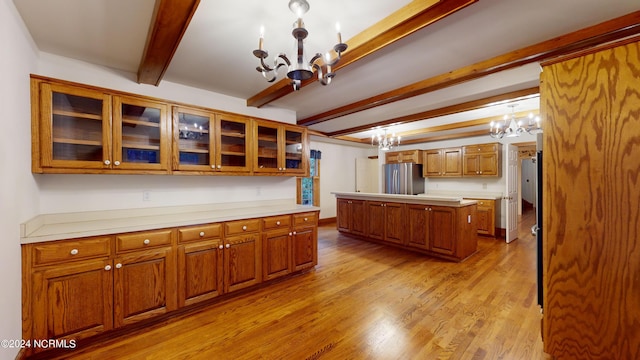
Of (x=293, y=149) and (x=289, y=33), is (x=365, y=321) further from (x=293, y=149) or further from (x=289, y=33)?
(x=289, y=33)

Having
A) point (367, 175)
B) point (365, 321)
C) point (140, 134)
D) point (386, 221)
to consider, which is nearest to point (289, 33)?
point (140, 134)

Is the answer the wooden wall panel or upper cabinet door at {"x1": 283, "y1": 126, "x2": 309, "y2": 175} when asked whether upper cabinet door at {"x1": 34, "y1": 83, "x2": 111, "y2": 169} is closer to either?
upper cabinet door at {"x1": 283, "y1": 126, "x2": 309, "y2": 175}

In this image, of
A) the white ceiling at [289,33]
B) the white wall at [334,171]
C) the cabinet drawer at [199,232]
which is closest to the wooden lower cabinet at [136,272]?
the cabinet drawer at [199,232]

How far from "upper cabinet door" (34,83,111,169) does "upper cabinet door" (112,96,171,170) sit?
2.7 inches

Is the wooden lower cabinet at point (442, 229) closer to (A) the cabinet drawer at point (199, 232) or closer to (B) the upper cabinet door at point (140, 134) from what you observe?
(A) the cabinet drawer at point (199, 232)

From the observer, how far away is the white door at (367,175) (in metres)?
7.67

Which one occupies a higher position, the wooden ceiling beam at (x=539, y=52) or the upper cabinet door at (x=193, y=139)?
the wooden ceiling beam at (x=539, y=52)

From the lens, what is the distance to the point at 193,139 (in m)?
2.66

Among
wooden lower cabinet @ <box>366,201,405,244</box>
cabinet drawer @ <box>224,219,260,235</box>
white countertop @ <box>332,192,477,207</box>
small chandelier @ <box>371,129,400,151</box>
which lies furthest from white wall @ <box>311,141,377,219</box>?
cabinet drawer @ <box>224,219,260,235</box>

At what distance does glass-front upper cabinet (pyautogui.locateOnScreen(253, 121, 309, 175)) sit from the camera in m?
3.13

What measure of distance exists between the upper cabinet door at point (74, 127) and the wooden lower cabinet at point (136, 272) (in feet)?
2.21

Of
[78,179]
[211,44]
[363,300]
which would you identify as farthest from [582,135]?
[78,179]

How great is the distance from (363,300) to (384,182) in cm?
471

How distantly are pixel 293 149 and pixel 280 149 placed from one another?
0.80 feet
